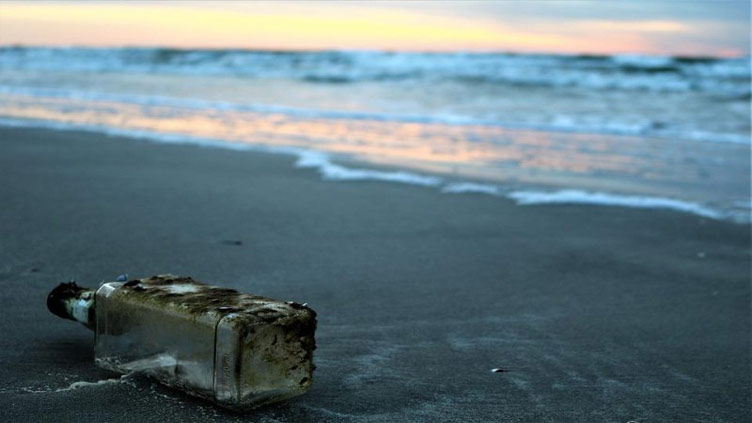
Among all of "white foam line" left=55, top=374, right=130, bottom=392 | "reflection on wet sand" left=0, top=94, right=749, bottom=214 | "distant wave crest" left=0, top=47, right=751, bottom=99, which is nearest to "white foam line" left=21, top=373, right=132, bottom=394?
"white foam line" left=55, top=374, right=130, bottom=392

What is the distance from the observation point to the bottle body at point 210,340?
1.52m

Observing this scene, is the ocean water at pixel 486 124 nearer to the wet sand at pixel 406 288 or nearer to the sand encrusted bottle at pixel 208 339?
the wet sand at pixel 406 288

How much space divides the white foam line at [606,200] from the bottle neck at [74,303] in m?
3.00

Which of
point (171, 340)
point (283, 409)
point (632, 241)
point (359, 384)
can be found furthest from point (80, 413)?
point (632, 241)

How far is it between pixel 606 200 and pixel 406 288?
2.24 m

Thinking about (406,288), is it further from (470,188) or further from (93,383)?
(470,188)

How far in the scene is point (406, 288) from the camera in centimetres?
278

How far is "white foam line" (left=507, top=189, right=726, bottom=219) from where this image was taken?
4523mm

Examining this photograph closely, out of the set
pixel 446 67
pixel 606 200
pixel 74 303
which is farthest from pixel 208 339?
pixel 446 67

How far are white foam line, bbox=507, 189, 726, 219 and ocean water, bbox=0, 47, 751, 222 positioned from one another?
0.5 inches

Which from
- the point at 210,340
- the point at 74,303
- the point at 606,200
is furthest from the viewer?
the point at 606,200

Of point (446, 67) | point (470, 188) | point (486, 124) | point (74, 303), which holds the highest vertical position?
point (74, 303)

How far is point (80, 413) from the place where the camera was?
160 centimetres

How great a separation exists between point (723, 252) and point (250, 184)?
8.55ft
